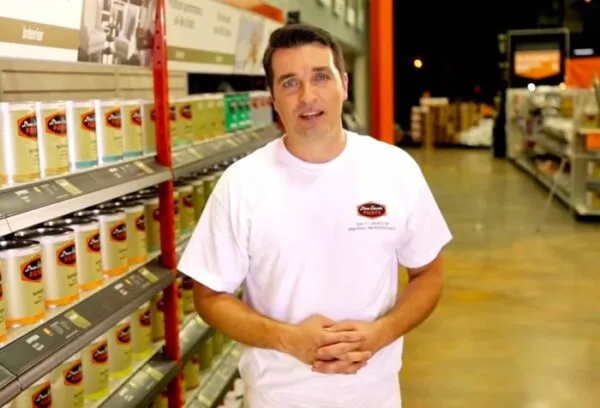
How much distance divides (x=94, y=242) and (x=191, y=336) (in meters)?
1.11

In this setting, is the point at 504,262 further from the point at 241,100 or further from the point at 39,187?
the point at 39,187

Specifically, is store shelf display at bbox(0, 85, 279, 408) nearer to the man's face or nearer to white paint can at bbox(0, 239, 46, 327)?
white paint can at bbox(0, 239, 46, 327)

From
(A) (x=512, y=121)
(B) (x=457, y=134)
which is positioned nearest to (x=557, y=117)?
(A) (x=512, y=121)

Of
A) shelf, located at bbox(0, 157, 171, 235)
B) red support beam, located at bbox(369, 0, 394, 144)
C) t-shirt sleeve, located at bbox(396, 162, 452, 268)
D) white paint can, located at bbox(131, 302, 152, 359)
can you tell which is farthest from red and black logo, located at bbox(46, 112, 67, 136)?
red support beam, located at bbox(369, 0, 394, 144)

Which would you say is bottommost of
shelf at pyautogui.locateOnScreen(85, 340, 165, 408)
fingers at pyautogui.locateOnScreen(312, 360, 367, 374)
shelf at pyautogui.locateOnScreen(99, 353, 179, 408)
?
shelf at pyautogui.locateOnScreen(99, 353, 179, 408)

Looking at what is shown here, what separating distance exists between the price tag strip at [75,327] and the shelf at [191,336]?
48 centimetres

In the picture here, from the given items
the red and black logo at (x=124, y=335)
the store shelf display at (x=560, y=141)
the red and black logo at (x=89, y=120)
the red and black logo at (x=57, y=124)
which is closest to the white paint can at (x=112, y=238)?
the red and black logo at (x=124, y=335)

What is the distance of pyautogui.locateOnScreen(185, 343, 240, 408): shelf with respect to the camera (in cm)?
358

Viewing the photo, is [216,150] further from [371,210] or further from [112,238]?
[371,210]

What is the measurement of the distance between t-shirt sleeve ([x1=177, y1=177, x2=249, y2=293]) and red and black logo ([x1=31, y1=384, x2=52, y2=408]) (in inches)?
23.2

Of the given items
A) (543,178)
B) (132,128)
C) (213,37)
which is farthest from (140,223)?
(543,178)

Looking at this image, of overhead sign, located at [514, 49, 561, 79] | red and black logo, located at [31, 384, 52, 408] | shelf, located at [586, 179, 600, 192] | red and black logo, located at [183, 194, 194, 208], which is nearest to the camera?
red and black logo, located at [31, 384, 52, 408]

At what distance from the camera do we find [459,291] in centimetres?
637

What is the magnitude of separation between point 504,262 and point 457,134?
13230 mm
